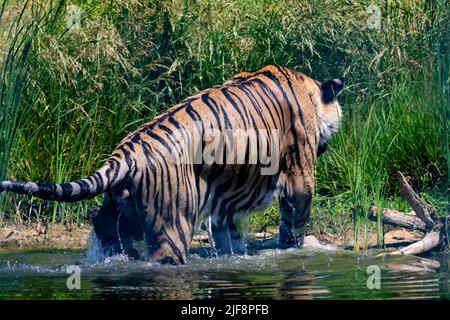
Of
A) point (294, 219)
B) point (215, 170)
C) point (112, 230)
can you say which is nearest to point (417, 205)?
point (294, 219)

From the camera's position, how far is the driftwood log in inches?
307

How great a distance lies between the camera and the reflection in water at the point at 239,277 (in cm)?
635

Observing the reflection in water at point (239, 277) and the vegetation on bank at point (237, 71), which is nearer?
the reflection in water at point (239, 277)

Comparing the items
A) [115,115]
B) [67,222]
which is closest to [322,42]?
[115,115]

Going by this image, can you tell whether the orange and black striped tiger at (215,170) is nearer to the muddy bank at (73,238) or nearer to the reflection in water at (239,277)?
the reflection in water at (239,277)

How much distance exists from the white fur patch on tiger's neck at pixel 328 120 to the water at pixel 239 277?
84 centimetres

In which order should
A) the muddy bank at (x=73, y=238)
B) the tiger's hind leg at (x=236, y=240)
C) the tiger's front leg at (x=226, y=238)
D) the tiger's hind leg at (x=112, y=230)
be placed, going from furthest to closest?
the muddy bank at (x=73, y=238) < the tiger's hind leg at (x=236, y=240) < the tiger's front leg at (x=226, y=238) < the tiger's hind leg at (x=112, y=230)

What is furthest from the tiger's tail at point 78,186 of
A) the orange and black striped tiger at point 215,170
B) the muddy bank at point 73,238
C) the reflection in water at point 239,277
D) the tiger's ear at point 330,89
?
the tiger's ear at point 330,89

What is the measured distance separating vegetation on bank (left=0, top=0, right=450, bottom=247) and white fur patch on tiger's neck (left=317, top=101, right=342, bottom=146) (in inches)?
7.0

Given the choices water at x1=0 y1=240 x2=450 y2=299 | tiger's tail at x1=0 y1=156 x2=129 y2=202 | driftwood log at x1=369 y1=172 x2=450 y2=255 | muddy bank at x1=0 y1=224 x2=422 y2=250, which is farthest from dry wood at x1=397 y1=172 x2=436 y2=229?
tiger's tail at x1=0 y1=156 x2=129 y2=202

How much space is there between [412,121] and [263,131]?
70.1 inches
